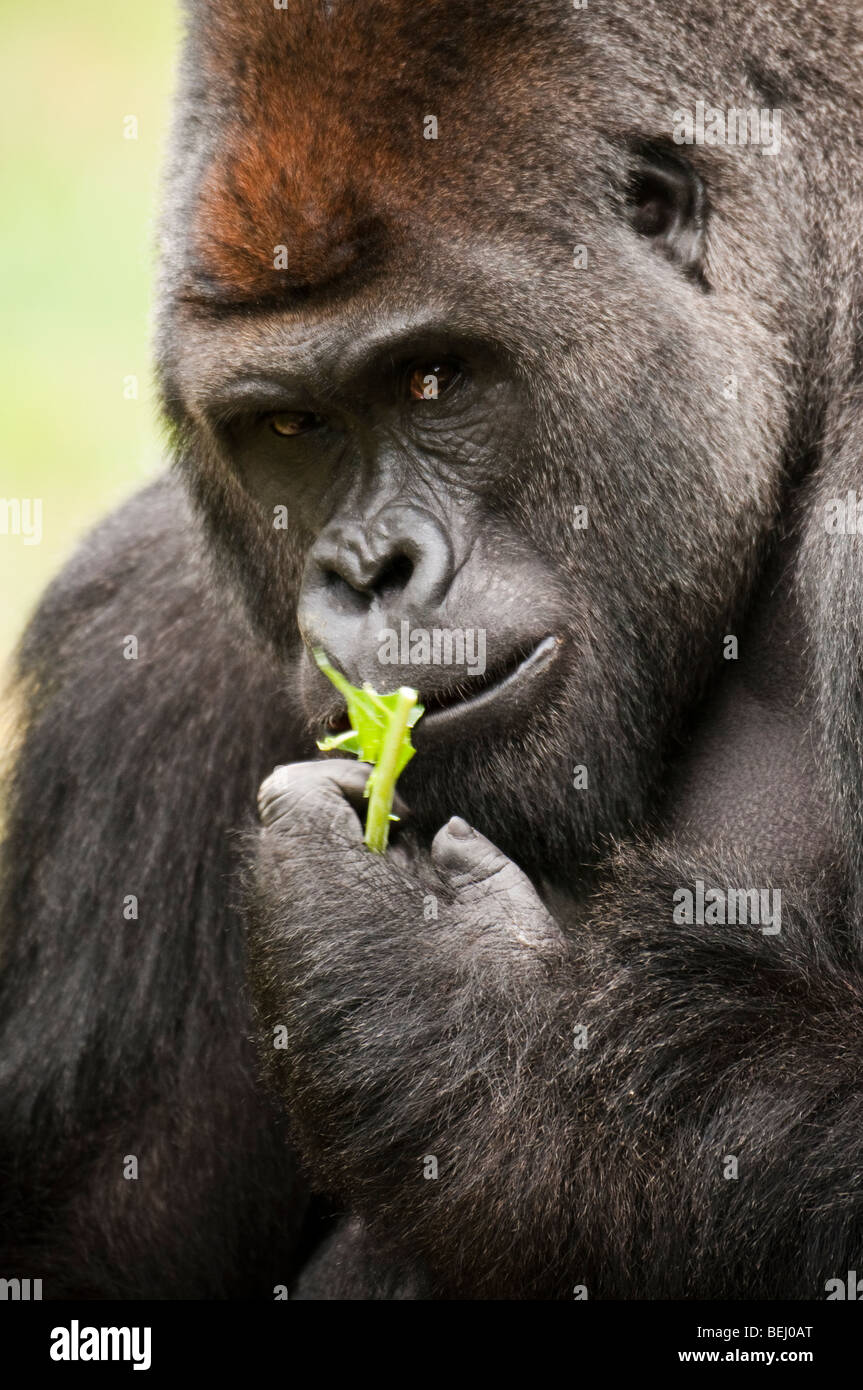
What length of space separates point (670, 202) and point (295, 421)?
2.67ft

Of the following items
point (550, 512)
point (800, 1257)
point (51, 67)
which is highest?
point (51, 67)

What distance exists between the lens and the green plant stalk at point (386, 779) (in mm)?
3352

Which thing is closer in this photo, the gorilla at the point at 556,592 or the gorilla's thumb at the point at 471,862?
the gorilla at the point at 556,592

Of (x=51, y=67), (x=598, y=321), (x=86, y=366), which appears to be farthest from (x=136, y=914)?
(x=51, y=67)

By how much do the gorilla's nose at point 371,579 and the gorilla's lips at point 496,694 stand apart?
161mm

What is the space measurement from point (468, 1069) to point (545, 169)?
1.59 meters

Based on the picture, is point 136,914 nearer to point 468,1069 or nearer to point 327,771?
point 327,771

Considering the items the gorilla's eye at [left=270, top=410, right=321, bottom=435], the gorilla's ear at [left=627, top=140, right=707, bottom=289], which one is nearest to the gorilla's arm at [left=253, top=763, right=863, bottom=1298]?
the gorilla's eye at [left=270, top=410, right=321, bottom=435]

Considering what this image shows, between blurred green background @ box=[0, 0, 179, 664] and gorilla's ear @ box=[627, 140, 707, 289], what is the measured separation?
13.4ft

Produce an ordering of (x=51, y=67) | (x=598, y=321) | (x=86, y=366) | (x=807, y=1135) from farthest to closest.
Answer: (x=51, y=67) → (x=86, y=366) → (x=598, y=321) → (x=807, y=1135)

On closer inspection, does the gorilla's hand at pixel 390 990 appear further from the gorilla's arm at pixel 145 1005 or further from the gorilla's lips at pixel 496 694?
the gorilla's arm at pixel 145 1005

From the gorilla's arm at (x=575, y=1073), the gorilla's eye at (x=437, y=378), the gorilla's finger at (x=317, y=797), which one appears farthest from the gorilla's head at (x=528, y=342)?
the gorilla's arm at (x=575, y=1073)

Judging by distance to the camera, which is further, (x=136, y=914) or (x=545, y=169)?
(x=136, y=914)

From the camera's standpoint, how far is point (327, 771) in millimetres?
3586
